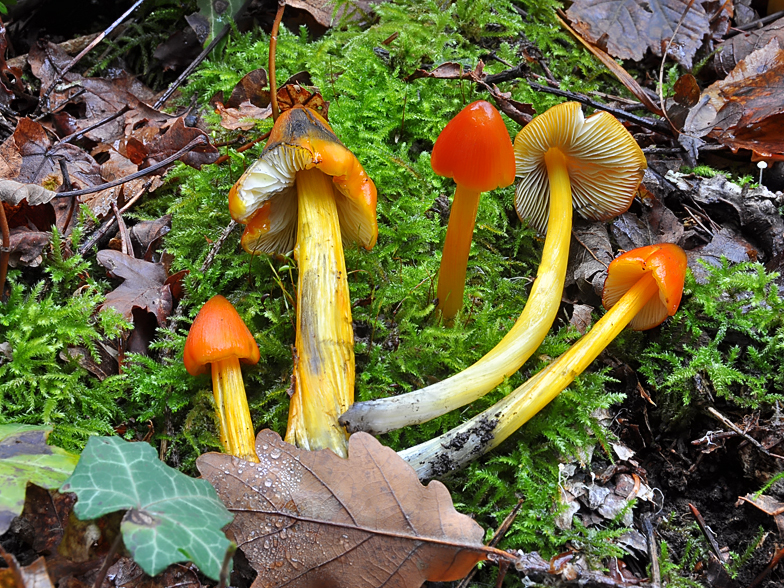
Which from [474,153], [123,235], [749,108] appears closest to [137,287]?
[123,235]

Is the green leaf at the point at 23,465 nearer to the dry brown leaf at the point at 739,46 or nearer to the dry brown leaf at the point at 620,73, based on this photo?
the dry brown leaf at the point at 620,73

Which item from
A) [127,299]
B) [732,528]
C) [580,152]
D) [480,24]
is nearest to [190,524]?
[127,299]

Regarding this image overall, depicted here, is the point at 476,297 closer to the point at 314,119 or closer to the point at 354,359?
the point at 354,359

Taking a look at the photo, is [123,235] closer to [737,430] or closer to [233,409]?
[233,409]

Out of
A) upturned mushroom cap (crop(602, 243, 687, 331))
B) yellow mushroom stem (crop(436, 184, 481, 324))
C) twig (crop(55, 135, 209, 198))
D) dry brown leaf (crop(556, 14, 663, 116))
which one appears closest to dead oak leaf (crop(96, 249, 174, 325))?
twig (crop(55, 135, 209, 198))

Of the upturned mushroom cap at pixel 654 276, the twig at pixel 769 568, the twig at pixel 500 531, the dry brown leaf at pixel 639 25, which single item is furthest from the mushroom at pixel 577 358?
the dry brown leaf at pixel 639 25

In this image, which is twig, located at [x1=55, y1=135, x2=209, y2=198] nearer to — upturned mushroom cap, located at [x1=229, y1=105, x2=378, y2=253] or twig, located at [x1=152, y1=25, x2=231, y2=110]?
upturned mushroom cap, located at [x1=229, y1=105, x2=378, y2=253]
